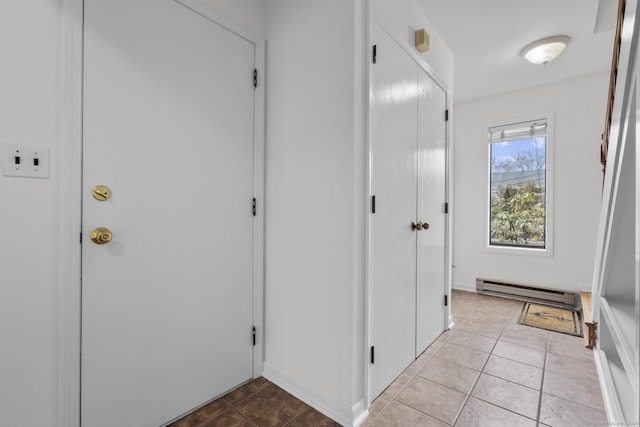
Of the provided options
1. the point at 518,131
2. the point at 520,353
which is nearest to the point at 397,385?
the point at 520,353

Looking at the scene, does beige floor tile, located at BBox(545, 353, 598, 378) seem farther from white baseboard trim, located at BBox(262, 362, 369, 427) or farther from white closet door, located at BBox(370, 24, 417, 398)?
white baseboard trim, located at BBox(262, 362, 369, 427)

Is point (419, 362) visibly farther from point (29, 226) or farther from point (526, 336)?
point (29, 226)

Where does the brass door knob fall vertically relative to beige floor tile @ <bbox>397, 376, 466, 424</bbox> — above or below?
above

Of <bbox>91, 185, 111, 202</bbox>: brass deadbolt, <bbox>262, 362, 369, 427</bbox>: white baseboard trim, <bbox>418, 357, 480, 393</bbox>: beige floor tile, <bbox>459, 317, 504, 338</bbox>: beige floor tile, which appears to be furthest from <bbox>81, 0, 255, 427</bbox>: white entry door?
<bbox>459, 317, 504, 338</bbox>: beige floor tile

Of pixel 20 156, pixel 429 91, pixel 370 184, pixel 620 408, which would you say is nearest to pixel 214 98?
pixel 20 156

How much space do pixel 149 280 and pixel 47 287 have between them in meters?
0.37

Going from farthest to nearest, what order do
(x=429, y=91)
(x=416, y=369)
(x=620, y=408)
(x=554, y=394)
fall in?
1. (x=429, y=91)
2. (x=416, y=369)
3. (x=554, y=394)
4. (x=620, y=408)

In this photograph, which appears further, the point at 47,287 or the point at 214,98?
the point at 214,98

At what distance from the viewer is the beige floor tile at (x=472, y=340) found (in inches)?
91.5

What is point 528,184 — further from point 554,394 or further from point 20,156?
point 20,156

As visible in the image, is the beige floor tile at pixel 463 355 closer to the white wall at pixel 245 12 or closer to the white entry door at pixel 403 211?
the white entry door at pixel 403 211

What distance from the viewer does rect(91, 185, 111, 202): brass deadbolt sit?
1.26 m

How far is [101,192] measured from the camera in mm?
1274

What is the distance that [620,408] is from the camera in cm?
129
